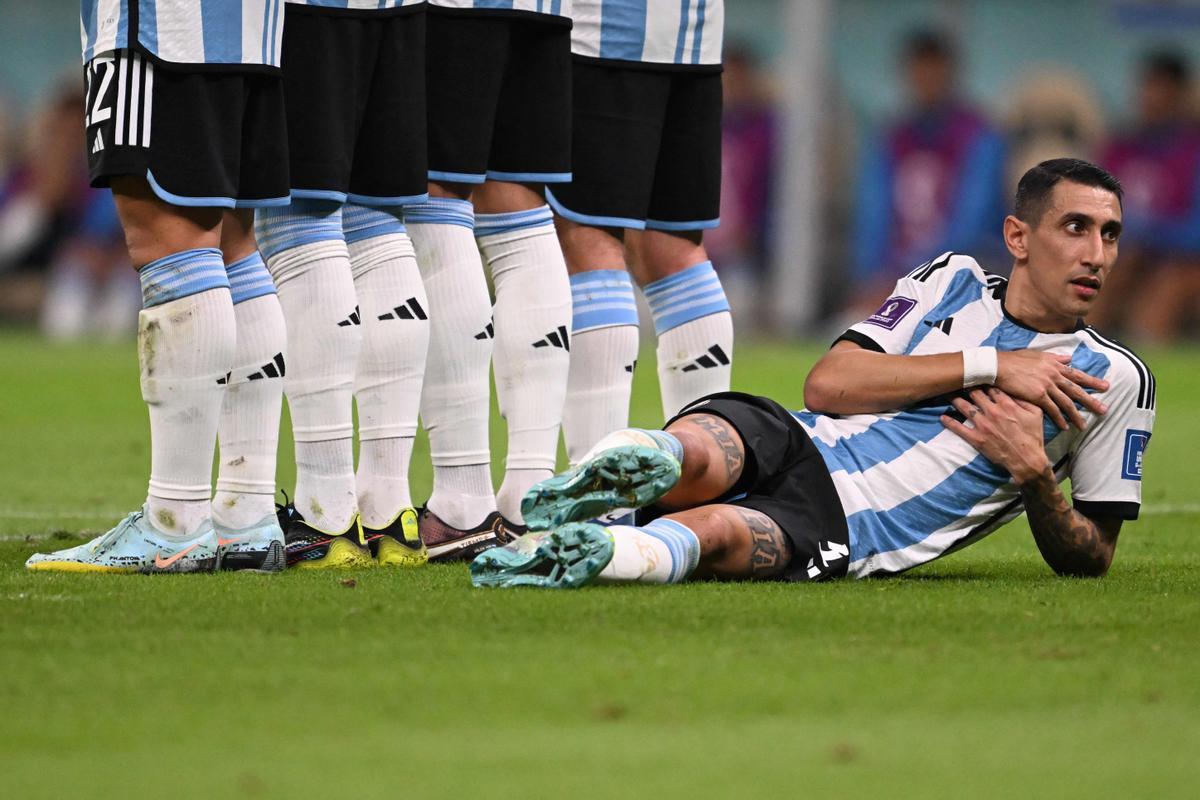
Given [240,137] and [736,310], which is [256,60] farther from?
[736,310]

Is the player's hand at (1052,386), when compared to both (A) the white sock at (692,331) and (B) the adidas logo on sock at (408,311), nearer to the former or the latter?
Answer: (A) the white sock at (692,331)

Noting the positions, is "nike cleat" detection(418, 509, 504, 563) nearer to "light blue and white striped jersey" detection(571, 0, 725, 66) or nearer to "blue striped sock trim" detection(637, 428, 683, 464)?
"blue striped sock trim" detection(637, 428, 683, 464)

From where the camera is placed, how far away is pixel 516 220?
15.1ft

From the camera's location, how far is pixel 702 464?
3822mm

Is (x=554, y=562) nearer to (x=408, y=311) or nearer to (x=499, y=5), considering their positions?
(x=408, y=311)

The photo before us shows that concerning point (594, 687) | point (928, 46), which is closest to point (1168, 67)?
point (928, 46)

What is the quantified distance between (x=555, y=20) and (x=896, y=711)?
2361mm

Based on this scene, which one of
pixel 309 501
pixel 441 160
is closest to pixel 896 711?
pixel 309 501

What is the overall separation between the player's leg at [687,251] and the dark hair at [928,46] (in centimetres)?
1625

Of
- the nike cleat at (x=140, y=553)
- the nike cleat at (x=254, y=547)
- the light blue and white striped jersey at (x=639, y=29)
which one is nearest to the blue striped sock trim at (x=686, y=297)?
the light blue and white striped jersey at (x=639, y=29)

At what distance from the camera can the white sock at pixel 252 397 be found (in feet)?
13.3

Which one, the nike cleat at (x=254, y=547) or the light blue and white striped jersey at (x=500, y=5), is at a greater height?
the light blue and white striped jersey at (x=500, y=5)

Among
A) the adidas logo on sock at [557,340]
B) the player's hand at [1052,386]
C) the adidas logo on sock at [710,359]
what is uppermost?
the player's hand at [1052,386]

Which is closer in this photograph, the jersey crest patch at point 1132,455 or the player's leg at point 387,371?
the jersey crest patch at point 1132,455
